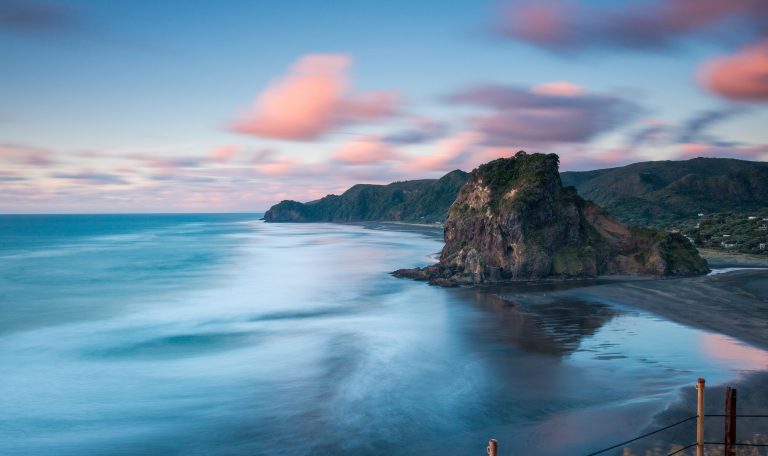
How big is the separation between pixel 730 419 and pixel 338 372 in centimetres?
1986

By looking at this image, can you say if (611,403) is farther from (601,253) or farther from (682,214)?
(682,214)

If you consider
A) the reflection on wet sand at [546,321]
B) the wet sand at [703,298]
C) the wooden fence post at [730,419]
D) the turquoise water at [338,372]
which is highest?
the wooden fence post at [730,419]

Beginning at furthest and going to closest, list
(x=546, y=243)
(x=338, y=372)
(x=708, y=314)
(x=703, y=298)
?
(x=546, y=243) < (x=703, y=298) < (x=708, y=314) < (x=338, y=372)

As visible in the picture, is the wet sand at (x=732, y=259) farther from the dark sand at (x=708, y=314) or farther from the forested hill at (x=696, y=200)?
the forested hill at (x=696, y=200)

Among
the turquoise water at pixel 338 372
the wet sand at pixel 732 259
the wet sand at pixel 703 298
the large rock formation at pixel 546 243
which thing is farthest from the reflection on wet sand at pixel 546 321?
the wet sand at pixel 732 259

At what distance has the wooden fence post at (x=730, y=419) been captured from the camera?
1269cm

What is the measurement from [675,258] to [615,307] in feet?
75.6

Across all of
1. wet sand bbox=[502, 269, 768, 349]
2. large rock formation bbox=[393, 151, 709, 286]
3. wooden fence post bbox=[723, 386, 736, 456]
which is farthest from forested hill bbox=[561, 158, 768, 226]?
wooden fence post bbox=[723, 386, 736, 456]

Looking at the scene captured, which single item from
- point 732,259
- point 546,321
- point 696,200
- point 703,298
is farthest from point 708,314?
point 696,200

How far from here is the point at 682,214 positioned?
15050 cm

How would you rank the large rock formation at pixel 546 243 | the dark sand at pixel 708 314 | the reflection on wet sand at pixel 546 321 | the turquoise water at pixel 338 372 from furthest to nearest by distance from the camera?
the large rock formation at pixel 546 243, the reflection on wet sand at pixel 546 321, the turquoise water at pixel 338 372, the dark sand at pixel 708 314

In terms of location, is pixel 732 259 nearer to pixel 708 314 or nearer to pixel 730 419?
pixel 708 314

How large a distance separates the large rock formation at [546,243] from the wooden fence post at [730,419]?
4365cm

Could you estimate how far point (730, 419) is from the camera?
516 inches
